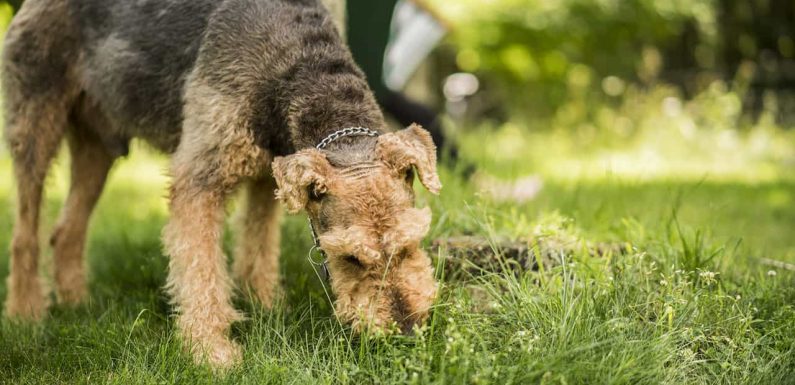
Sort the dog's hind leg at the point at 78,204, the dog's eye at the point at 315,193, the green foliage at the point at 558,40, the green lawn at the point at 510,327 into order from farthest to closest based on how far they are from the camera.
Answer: the green foliage at the point at 558,40, the dog's hind leg at the point at 78,204, the dog's eye at the point at 315,193, the green lawn at the point at 510,327

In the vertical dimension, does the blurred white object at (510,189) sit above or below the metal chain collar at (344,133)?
below

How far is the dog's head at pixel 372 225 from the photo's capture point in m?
3.03

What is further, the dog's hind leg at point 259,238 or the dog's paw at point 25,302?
the dog's paw at point 25,302

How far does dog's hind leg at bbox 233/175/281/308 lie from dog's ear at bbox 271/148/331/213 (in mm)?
1192

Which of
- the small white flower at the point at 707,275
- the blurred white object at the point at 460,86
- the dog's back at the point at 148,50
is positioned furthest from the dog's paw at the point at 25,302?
the blurred white object at the point at 460,86

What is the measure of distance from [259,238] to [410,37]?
661cm

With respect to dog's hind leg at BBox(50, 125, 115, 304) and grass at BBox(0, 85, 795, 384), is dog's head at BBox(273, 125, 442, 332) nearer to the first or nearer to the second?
Result: grass at BBox(0, 85, 795, 384)

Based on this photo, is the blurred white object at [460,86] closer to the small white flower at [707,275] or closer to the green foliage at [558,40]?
the green foliage at [558,40]

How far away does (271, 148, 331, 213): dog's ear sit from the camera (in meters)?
3.12

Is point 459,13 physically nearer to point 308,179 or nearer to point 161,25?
point 161,25

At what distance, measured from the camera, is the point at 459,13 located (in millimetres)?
11547

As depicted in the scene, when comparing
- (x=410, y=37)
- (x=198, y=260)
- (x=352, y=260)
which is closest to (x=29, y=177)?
(x=198, y=260)

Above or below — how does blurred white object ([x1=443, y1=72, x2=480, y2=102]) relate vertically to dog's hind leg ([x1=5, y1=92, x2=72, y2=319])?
below

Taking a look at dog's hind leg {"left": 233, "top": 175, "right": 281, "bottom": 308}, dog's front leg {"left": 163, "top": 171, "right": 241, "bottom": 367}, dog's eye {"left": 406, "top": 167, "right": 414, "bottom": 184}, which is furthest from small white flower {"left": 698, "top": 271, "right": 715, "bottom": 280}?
dog's hind leg {"left": 233, "top": 175, "right": 281, "bottom": 308}
